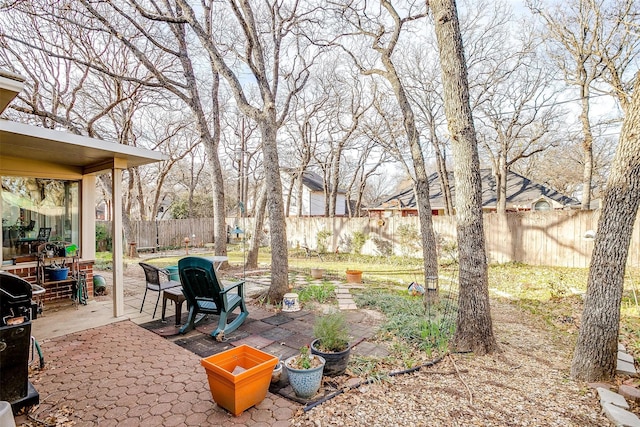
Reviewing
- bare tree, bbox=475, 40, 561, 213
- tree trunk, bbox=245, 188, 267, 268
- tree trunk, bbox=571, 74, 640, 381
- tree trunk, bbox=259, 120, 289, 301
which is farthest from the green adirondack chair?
bare tree, bbox=475, 40, 561, 213

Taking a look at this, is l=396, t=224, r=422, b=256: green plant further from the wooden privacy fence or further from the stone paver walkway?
the stone paver walkway

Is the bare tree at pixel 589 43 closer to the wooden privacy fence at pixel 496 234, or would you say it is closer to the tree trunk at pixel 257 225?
the wooden privacy fence at pixel 496 234

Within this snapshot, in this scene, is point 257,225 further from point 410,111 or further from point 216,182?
point 410,111

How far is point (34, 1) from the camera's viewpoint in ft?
21.3

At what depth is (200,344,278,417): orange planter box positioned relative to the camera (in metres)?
2.28

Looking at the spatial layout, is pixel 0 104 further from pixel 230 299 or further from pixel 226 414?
pixel 226 414

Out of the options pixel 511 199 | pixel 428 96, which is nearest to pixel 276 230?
pixel 428 96

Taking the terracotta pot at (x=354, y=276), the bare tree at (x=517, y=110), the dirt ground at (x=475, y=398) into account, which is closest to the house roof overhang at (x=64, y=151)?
the dirt ground at (x=475, y=398)

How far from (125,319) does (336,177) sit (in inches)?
498

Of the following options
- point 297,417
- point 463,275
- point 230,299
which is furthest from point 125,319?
point 463,275

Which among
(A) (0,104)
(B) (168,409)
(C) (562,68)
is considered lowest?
(B) (168,409)

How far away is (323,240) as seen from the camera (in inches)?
507

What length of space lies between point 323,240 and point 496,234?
6.11 meters

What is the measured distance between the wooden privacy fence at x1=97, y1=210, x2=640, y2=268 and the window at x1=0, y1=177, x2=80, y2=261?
297 centimetres
